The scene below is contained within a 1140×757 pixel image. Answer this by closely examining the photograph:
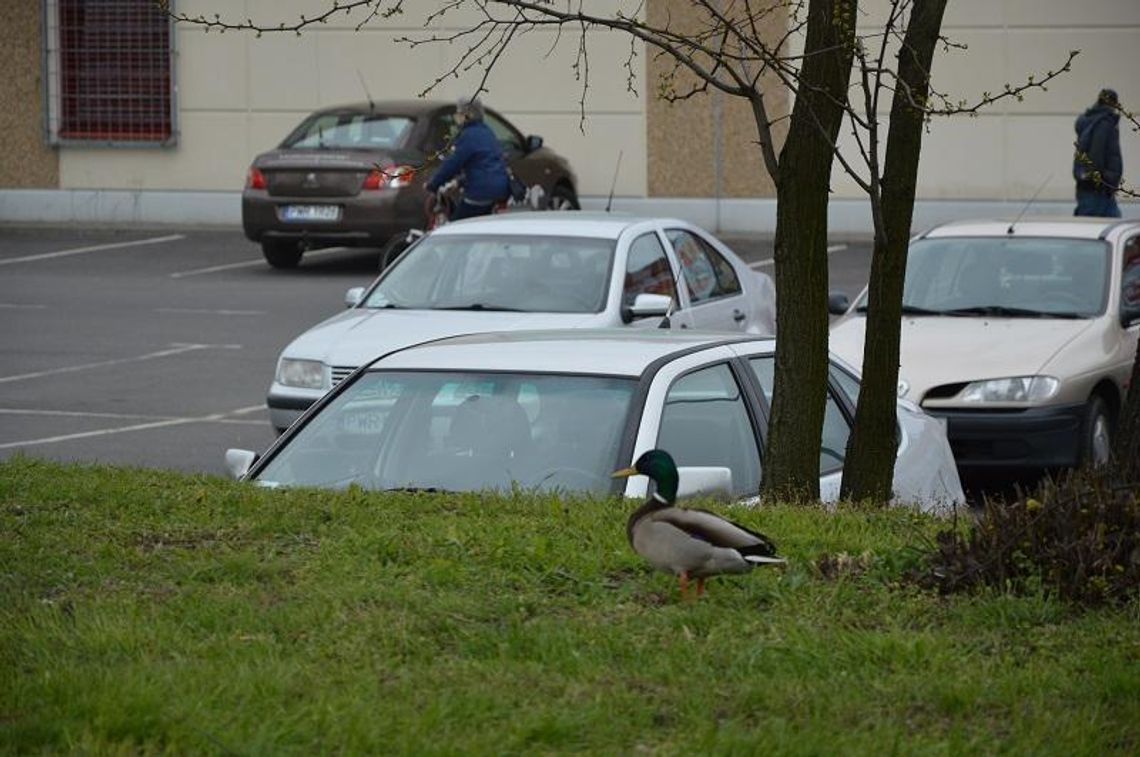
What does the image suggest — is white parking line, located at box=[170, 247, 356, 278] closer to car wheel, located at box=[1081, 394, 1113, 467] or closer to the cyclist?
the cyclist

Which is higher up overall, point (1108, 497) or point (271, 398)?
point (1108, 497)

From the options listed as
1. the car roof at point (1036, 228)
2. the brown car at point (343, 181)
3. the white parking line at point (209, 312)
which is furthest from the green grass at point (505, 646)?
the brown car at point (343, 181)

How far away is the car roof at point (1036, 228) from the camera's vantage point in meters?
13.6

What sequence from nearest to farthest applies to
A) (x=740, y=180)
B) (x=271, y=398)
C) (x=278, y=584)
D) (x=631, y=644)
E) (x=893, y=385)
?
1. (x=631, y=644)
2. (x=278, y=584)
3. (x=893, y=385)
4. (x=271, y=398)
5. (x=740, y=180)

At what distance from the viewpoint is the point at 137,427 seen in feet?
46.1

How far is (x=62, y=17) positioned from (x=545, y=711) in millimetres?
26272

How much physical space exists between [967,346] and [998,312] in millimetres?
910

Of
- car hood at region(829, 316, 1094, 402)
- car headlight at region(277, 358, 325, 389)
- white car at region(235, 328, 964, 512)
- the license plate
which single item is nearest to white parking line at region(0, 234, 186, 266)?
the license plate

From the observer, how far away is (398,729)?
14.9 feet

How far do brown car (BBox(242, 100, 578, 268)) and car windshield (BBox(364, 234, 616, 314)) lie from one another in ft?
29.0

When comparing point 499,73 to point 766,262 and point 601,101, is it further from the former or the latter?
point 766,262

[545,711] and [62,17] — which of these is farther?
[62,17]

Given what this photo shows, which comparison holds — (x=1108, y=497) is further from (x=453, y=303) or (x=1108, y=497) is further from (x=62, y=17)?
(x=62, y=17)

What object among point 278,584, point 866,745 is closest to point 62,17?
point 278,584
